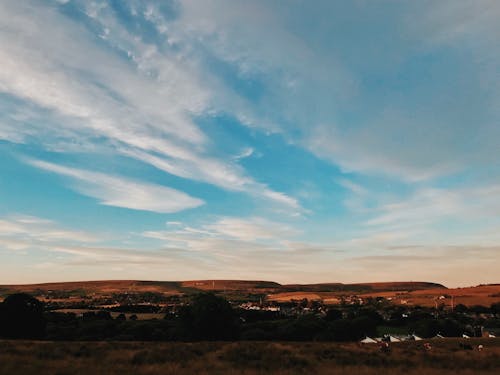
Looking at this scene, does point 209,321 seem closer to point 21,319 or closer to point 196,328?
point 196,328

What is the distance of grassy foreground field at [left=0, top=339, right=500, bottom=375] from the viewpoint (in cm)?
2148

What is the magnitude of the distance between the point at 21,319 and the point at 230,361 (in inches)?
1959

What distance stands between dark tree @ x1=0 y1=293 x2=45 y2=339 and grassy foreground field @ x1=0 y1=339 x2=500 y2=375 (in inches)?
1481

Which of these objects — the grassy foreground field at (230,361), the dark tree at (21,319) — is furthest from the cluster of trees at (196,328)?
the grassy foreground field at (230,361)

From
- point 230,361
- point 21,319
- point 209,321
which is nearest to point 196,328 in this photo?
point 209,321

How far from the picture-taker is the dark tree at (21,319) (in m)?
60.7

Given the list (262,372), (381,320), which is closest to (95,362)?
(262,372)

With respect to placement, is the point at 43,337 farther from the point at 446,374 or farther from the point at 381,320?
the point at 381,320

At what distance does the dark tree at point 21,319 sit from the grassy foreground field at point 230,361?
123 ft

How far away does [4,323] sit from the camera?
199 ft

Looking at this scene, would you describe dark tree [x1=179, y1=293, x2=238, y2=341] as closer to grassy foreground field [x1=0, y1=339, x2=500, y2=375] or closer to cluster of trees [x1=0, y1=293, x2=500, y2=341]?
cluster of trees [x1=0, y1=293, x2=500, y2=341]

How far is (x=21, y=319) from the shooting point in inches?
2424

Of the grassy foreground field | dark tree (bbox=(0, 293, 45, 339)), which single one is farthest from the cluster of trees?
the grassy foreground field

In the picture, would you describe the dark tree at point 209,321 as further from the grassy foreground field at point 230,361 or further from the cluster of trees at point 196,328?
the grassy foreground field at point 230,361
